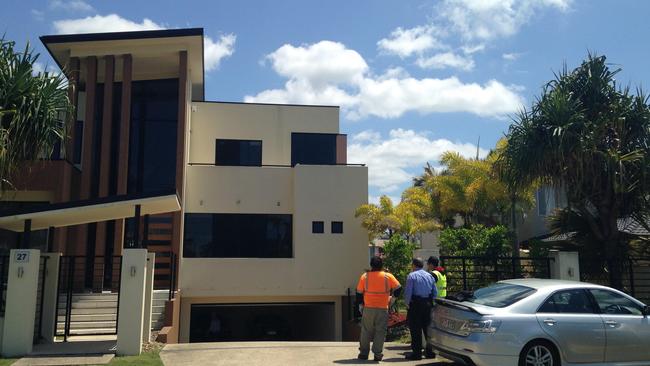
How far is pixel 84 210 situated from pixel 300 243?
9.00m

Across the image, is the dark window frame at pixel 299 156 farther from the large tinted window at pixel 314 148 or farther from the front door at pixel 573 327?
the front door at pixel 573 327

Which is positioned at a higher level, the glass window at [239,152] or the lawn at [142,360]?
the glass window at [239,152]

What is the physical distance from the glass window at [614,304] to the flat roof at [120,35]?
13949mm

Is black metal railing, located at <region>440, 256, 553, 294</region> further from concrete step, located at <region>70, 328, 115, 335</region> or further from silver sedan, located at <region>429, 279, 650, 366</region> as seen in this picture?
concrete step, located at <region>70, 328, 115, 335</region>

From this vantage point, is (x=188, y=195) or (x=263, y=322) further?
(x=263, y=322)

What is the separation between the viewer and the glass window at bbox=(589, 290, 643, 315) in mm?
8422

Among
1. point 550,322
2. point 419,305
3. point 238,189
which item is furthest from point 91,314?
point 550,322

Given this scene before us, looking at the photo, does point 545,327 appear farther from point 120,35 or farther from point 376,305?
point 120,35

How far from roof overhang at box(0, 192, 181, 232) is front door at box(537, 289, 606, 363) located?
667 centimetres

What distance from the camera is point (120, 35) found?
57.8 feet

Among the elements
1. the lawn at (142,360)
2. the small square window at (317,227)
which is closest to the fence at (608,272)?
the small square window at (317,227)

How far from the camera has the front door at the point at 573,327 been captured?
7.93 m

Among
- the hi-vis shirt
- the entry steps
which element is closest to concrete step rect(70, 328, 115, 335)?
the entry steps

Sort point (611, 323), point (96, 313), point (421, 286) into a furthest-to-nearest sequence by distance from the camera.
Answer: point (96, 313)
point (421, 286)
point (611, 323)
